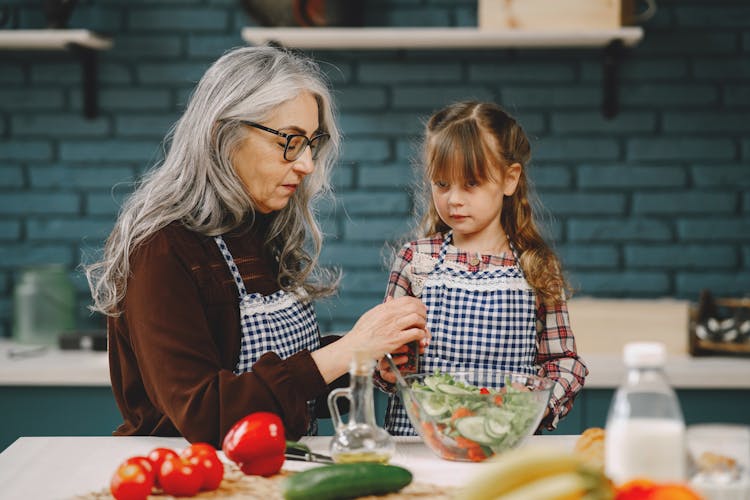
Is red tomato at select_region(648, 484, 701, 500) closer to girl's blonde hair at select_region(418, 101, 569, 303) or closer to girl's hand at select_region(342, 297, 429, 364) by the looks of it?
girl's hand at select_region(342, 297, 429, 364)

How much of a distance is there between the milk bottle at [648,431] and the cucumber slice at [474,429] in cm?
37

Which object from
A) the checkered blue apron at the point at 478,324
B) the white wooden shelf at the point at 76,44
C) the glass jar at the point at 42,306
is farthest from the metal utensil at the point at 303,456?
the white wooden shelf at the point at 76,44

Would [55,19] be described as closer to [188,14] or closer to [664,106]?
[188,14]

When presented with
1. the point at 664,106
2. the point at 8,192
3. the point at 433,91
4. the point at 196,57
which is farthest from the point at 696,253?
the point at 8,192

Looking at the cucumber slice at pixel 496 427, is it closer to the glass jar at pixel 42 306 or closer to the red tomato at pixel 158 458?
the red tomato at pixel 158 458

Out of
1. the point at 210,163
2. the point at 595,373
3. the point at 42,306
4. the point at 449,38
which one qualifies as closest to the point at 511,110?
the point at 449,38

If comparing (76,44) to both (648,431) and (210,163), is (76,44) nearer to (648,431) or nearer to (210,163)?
(210,163)

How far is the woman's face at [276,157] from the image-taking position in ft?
5.71

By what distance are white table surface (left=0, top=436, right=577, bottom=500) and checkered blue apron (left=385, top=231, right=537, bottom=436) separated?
0.29 meters

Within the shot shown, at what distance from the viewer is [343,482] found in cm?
123

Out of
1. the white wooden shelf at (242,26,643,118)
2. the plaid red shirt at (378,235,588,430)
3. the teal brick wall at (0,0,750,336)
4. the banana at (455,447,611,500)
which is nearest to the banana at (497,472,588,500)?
the banana at (455,447,611,500)

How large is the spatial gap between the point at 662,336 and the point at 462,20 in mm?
1280

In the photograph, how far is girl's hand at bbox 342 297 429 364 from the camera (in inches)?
64.1

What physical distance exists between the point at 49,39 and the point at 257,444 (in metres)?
2.06
